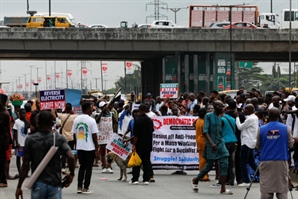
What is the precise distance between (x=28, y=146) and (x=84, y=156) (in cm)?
623

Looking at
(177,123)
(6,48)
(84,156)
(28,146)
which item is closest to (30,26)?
(6,48)

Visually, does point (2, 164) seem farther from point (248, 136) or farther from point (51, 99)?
point (248, 136)

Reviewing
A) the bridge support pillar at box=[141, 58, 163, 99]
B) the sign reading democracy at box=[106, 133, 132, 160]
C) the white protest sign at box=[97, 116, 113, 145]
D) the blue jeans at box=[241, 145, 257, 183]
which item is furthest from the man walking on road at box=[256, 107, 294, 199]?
the bridge support pillar at box=[141, 58, 163, 99]

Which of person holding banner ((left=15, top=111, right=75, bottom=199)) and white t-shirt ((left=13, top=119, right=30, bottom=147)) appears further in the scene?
white t-shirt ((left=13, top=119, right=30, bottom=147))

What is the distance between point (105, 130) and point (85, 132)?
6230 millimetres

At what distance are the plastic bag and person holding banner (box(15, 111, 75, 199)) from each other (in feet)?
26.0

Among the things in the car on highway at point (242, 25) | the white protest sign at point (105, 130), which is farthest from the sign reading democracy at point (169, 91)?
the car on highway at point (242, 25)

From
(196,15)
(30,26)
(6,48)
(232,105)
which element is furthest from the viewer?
(196,15)

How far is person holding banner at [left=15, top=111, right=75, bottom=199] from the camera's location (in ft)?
29.1

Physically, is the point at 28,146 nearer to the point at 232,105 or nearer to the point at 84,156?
the point at 84,156

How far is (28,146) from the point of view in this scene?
9156 millimetres

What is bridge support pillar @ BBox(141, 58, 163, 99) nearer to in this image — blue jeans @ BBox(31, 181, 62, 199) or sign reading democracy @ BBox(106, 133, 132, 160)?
sign reading democracy @ BBox(106, 133, 132, 160)

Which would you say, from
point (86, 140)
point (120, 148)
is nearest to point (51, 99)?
point (120, 148)

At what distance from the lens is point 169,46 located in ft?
205
